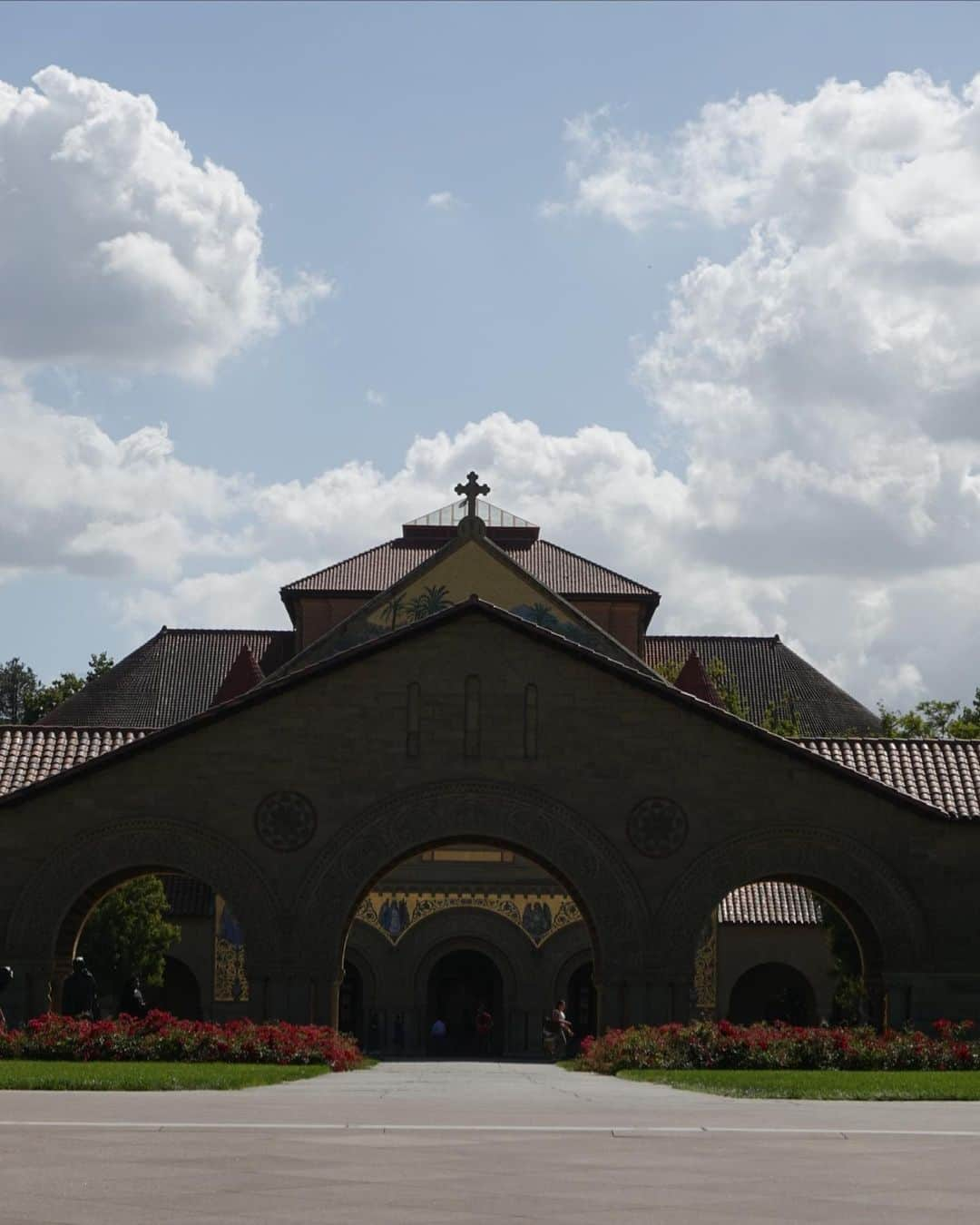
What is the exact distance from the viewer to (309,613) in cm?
6619

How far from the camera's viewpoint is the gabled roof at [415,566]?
6600 cm

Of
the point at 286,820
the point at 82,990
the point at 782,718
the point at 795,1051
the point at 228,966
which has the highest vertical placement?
the point at 782,718

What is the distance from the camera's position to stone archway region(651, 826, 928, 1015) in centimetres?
3494

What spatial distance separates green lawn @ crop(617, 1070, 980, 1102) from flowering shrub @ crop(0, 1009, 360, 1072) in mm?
4729

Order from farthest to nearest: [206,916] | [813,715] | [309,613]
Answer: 1. [813,715]
2. [309,613]
3. [206,916]

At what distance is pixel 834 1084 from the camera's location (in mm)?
21094

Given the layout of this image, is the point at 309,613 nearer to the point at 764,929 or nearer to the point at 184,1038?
the point at 764,929

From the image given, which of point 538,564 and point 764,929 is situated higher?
point 538,564

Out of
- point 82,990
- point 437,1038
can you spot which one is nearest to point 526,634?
point 82,990

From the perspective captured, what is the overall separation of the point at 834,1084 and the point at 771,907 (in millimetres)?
38375

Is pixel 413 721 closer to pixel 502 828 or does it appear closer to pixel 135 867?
pixel 502 828

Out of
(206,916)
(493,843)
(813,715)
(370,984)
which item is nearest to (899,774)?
(493,843)

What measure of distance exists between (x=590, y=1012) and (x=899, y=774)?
774 inches

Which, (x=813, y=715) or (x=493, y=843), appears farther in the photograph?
(x=813, y=715)
